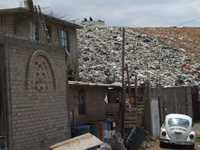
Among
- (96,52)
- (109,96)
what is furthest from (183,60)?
(109,96)

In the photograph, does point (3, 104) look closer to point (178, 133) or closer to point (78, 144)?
point (78, 144)

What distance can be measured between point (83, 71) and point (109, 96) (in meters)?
9.61

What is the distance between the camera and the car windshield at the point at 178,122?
81.8 feet

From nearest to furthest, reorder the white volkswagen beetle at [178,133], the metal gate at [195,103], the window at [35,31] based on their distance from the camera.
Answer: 1. the white volkswagen beetle at [178,133]
2. the window at [35,31]
3. the metal gate at [195,103]

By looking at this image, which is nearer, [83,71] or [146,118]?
[146,118]

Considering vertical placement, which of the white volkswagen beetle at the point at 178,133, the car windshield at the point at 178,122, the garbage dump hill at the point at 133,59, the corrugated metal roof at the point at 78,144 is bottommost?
the white volkswagen beetle at the point at 178,133

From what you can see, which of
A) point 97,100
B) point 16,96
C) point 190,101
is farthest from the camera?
point 190,101

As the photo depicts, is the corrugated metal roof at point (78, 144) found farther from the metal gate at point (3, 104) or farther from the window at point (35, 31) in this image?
the window at point (35, 31)

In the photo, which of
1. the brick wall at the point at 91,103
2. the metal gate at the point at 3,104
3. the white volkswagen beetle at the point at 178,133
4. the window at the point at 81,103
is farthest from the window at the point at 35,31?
the metal gate at the point at 3,104

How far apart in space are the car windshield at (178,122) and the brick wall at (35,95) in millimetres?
7434

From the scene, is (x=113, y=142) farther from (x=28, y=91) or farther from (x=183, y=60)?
(x=183, y=60)

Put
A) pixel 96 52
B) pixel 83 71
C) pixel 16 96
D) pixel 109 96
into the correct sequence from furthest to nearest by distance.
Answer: pixel 96 52 → pixel 83 71 → pixel 109 96 → pixel 16 96

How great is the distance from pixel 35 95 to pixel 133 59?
32.9 meters

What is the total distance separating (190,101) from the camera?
3522 centimetres
